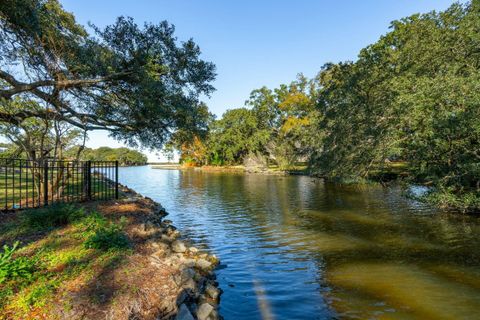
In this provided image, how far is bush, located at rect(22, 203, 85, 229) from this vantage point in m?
8.11

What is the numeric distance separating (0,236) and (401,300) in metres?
9.94

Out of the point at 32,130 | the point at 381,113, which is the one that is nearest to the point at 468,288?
the point at 381,113

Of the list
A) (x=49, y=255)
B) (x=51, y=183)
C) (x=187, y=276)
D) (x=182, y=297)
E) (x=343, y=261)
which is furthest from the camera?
(x=51, y=183)

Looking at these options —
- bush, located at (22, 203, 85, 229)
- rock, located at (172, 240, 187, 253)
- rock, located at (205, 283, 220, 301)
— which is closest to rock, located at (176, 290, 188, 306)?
rock, located at (205, 283, 220, 301)

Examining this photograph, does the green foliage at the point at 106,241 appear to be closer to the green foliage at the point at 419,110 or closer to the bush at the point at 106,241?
the bush at the point at 106,241

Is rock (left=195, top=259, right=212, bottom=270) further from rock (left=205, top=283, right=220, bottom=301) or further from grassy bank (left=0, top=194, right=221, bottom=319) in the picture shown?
rock (left=205, top=283, right=220, bottom=301)

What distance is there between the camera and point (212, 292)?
6652 millimetres

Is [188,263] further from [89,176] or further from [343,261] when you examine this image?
[89,176]

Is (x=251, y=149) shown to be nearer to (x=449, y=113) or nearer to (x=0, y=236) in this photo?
(x=449, y=113)

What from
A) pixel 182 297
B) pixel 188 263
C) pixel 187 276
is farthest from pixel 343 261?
pixel 182 297

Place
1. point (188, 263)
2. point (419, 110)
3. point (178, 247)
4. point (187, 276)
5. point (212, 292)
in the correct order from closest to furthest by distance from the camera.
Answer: point (187, 276) < point (212, 292) < point (188, 263) < point (178, 247) < point (419, 110)

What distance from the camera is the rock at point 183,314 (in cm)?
490

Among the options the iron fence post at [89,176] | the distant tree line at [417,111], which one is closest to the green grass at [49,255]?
the iron fence post at [89,176]

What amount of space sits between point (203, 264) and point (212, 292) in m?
1.65
